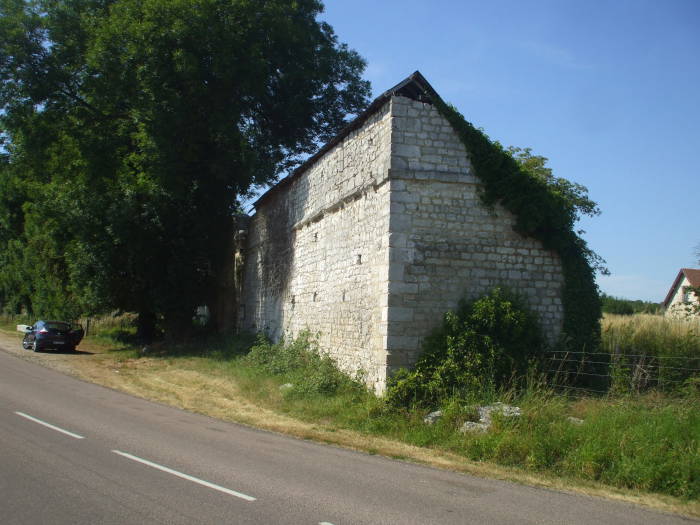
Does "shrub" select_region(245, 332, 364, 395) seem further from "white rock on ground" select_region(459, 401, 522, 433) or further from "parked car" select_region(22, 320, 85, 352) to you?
"parked car" select_region(22, 320, 85, 352)

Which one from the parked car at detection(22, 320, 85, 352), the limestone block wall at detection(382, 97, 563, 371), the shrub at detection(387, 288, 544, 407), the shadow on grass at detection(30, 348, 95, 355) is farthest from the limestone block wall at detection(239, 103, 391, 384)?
the parked car at detection(22, 320, 85, 352)

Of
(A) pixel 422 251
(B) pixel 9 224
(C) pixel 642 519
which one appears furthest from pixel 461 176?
(B) pixel 9 224

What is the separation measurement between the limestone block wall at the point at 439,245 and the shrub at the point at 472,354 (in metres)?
0.40

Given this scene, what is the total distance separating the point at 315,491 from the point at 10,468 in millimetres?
3573

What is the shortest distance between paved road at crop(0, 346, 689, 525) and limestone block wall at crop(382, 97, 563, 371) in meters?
3.78

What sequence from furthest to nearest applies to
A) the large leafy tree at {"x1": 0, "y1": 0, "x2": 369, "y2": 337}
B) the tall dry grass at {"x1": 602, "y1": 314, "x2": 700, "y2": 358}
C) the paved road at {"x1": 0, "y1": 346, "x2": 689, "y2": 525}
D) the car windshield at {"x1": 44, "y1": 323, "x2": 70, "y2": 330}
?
the car windshield at {"x1": 44, "y1": 323, "x2": 70, "y2": 330}, the large leafy tree at {"x1": 0, "y1": 0, "x2": 369, "y2": 337}, the tall dry grass at {"x1": 602, "y1": 314, "x2": 700, "y2": 358}, the paved road at {"x1": 0, "y1": 346, "x2": 689, "y2": 525}

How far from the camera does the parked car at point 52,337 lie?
24453 millimetres

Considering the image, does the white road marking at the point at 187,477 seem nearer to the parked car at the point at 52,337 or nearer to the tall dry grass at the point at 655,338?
the tall dry grass at the point at 655,338

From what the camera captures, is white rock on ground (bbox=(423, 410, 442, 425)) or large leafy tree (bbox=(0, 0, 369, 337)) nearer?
white rock on ground (bbox=(423, 410, 442, 425))

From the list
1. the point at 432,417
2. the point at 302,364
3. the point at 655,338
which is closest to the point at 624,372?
the point at 655,338

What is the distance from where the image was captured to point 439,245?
12164 mm

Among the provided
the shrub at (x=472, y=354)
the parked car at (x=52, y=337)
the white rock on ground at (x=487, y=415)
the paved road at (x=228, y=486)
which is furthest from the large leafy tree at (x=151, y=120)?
the white rock on ground at (x=487, y=415)

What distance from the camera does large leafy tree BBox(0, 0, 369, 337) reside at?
21109 mm

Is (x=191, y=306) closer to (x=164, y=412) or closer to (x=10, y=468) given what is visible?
(x=164, y=412)
